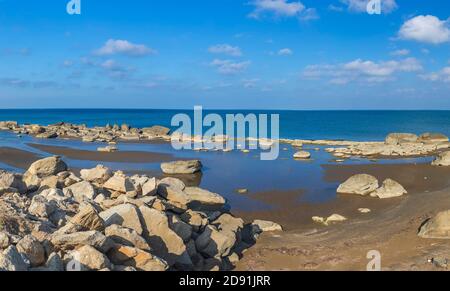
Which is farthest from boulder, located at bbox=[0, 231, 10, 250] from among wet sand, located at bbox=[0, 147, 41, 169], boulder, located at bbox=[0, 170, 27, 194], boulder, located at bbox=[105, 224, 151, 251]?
wet sand, located at bbox=[0, 147, 41, 169]

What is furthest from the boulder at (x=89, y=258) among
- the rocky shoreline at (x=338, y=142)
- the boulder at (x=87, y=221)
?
the rocky shoreline at (x=338, y=142)

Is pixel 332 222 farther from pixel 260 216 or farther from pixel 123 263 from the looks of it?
pixel 123 263

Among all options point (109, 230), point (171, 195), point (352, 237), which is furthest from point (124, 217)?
point (352, 237)

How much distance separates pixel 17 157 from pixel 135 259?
40441 millimetres

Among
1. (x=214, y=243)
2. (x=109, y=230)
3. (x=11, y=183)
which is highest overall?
(x=11, y=183)

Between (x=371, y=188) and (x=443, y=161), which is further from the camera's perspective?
(x=443, y=161)

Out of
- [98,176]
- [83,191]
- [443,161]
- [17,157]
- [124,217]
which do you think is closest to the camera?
[124,217]

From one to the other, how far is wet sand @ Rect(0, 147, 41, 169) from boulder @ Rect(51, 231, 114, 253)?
32147 millimetres

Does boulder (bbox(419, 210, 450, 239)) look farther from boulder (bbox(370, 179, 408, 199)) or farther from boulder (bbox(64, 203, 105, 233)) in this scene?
boulder (bbox(64, 203, 105, 233))

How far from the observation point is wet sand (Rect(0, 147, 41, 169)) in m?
42.2

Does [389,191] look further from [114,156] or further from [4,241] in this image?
[114,156]

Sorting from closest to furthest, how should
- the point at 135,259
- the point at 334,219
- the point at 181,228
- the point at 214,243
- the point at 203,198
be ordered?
the point at 135,259
the point at 181,228
the point at 214,243
the point at 334,219
the point at 203,198

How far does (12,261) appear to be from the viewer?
970cm

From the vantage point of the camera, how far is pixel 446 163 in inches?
1608
